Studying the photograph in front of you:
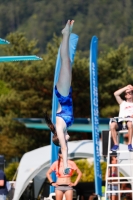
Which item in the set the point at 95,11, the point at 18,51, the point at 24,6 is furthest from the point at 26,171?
the point at 24,6

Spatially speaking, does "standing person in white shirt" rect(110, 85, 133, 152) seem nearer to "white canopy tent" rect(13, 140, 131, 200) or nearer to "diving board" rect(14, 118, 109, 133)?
"white canopy tent" rect(13, 140, 131, 200)

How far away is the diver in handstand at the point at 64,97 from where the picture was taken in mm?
6879

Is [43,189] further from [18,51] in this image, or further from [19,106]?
[18,51]

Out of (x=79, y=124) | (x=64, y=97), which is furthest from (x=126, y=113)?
(x=79, y=124)

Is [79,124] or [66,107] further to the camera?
[79,124]

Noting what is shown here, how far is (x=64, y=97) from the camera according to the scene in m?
7.16

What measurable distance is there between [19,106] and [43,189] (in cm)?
1811

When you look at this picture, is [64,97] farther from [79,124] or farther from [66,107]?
[79,124]

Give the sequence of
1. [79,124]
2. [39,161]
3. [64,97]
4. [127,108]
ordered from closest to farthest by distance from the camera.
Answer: [64,97], [127,108], [39,161], [79,124]

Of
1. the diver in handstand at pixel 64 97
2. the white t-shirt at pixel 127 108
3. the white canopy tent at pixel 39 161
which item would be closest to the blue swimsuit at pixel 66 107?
the diver in handstand at pixel 64 97

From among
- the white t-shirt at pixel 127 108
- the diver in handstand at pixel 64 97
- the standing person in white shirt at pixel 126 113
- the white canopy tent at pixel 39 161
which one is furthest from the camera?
the white canopy tent at pixel 39 161

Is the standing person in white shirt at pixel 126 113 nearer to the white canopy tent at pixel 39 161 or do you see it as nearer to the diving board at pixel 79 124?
the white canopy tent at pixel 39 161

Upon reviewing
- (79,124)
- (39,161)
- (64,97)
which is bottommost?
(39,161)

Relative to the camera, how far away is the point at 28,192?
1536 centimetres
